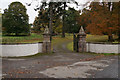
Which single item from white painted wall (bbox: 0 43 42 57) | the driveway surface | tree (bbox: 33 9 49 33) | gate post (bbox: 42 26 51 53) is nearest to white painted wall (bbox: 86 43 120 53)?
gate post (bbox: 42 26 51 53)

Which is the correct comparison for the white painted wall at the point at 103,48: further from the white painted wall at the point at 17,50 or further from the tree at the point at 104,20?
the white painted wall at the point at 17,50

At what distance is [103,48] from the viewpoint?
43.9 feet

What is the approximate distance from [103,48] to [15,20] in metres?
35.4

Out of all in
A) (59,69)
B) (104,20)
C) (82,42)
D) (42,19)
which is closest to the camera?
(59,69)

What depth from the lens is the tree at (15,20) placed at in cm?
4041

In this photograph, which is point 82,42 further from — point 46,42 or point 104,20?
point 104,20

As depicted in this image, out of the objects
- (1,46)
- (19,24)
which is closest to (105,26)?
(1,46)

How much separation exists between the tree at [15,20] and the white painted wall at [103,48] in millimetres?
31916

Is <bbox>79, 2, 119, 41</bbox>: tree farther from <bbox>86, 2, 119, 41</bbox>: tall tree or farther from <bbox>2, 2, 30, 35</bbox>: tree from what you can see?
<bbox>2, 2, 30, 35</bbox>: tree

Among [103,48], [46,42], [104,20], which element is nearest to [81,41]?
[103,48]

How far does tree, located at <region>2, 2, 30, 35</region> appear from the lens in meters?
40.4

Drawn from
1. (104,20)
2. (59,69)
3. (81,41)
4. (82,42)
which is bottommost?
(59,69)

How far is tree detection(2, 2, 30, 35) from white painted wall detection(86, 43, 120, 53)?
105 ft

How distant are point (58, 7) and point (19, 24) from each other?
70.0ft
